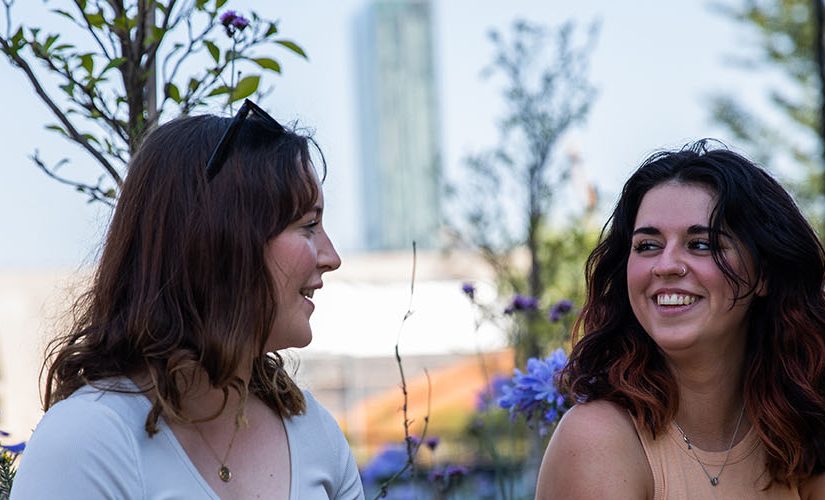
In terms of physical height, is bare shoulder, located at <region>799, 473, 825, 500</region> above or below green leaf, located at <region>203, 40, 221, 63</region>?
below

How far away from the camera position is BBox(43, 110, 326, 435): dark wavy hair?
5.89 feet

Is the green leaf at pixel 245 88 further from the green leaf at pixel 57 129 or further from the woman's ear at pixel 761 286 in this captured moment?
the woman's ear at pixel 761 286

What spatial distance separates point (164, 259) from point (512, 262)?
13.5 feet

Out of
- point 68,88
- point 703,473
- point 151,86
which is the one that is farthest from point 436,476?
point 68,88

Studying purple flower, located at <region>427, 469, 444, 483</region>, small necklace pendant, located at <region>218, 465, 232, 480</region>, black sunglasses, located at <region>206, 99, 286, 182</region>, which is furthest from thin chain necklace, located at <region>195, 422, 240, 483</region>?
purple flower, located at <region>427, 469, 444, 483</region>

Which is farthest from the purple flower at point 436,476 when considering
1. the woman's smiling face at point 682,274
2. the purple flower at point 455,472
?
the woman's smiling face at point 682,274

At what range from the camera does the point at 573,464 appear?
240cm

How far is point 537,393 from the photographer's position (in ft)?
8.73

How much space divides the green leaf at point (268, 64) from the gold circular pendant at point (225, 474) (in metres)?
0.81

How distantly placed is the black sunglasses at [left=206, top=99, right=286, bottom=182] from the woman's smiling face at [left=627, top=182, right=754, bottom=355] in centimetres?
90

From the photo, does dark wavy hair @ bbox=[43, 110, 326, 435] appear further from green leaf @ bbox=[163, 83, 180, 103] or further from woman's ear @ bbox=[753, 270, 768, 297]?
woman's ear @ bbox=[753, 270, 768, 297]

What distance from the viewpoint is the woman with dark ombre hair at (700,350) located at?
94.2 inches

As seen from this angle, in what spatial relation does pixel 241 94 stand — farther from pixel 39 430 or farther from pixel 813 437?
pixel 813 437

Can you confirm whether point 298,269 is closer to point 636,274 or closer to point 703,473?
point 636,274
